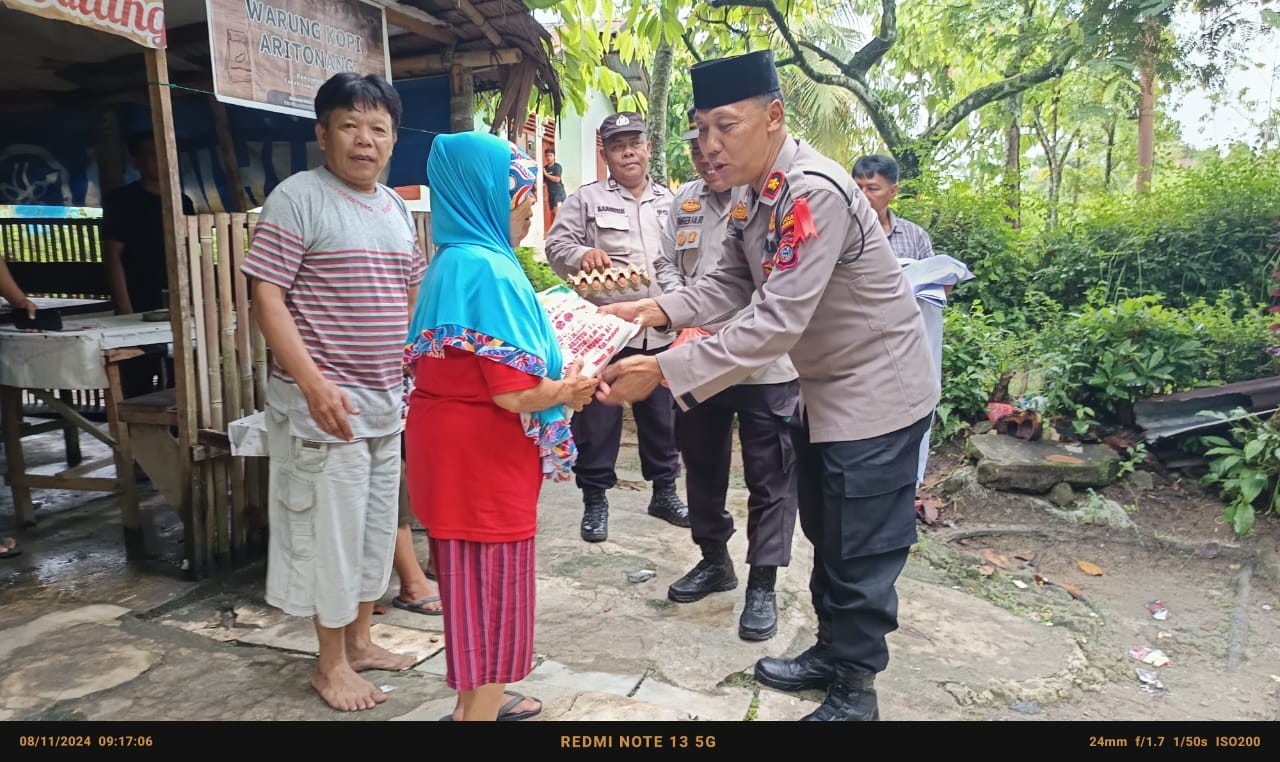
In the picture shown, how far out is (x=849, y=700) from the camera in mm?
2555

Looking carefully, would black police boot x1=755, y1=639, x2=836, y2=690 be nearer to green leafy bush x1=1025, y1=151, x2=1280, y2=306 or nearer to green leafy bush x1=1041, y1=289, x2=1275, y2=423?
green leafy bush x1=1041, y1=289, x2=1275, y2=423

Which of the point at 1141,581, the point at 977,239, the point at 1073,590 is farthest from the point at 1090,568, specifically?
the point at 977,239

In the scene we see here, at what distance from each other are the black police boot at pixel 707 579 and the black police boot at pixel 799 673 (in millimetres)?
708

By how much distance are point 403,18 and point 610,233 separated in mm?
1752

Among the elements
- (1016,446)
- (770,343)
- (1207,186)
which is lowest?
(1016,446)

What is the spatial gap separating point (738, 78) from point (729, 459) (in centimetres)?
157

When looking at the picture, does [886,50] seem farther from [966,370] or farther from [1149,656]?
[1149,656]

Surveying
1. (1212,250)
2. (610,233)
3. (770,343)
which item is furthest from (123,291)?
(1212,250)

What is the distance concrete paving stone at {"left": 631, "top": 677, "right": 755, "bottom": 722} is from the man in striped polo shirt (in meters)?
0.86

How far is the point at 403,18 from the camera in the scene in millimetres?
4773

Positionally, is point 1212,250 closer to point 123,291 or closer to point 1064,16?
point 1064,16

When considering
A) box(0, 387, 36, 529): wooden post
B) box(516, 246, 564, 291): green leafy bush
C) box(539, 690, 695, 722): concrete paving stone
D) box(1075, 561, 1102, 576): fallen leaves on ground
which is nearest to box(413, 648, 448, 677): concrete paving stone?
box(539, 690, 695, 722): concrete paving stone

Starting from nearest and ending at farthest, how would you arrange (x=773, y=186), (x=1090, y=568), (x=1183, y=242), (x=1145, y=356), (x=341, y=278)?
(x=773, y=186) < (x=341, y=278) < (x=1090, y=568) < (x=1145, y=356) < (x=1183, y=242)

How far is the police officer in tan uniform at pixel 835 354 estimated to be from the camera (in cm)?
238
